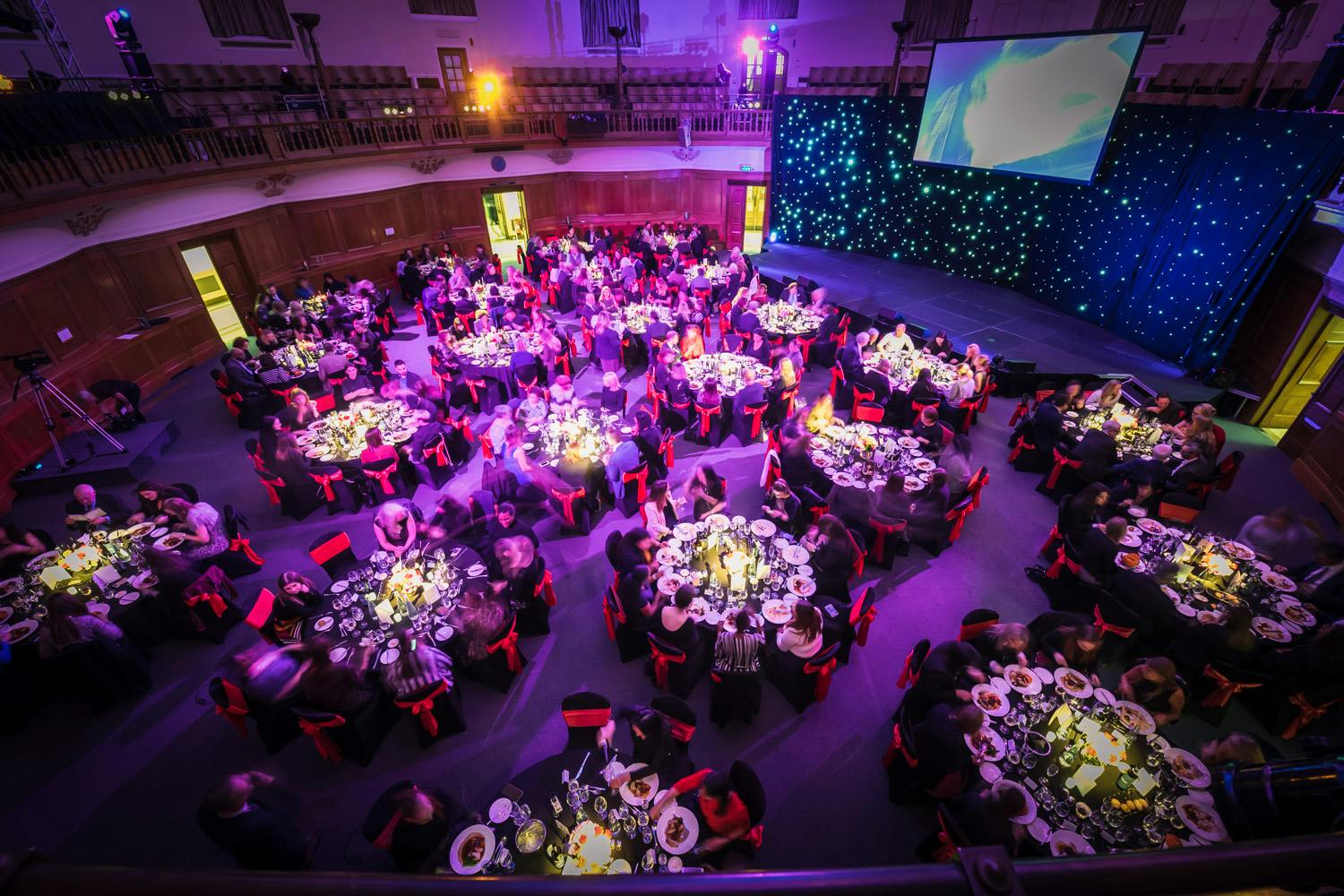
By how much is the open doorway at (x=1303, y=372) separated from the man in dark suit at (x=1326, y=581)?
4.29 m

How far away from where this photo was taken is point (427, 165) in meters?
15.2

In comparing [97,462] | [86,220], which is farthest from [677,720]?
[86,220]

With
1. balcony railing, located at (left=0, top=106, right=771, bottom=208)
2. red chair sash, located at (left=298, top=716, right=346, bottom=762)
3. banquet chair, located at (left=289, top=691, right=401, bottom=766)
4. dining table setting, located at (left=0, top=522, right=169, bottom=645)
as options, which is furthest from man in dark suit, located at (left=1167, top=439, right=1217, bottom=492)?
balcony railing, located at (left=0, top=106, right=771, bottom=208)

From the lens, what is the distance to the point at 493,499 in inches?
254

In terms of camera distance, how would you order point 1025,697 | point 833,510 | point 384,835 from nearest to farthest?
1. point 384,835
2. point 1025,697
3. point 833,510

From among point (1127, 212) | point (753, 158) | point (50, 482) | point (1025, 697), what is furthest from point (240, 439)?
point (1127, 212)

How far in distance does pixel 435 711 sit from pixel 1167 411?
8888mm

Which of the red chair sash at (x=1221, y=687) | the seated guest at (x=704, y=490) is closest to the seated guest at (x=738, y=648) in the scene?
the seated guest at (x=704, y=490)

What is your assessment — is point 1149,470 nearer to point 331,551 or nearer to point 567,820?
point 567,820

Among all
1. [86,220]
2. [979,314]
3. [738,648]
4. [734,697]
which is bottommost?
[734,697]

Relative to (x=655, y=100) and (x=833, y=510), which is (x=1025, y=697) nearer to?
(x=833, y=510)

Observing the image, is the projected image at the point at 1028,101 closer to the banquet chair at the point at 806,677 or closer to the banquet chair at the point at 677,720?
the banquet chair at the point at 806,677

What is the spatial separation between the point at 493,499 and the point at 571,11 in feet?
56.8

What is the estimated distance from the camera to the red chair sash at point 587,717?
4.09 m
